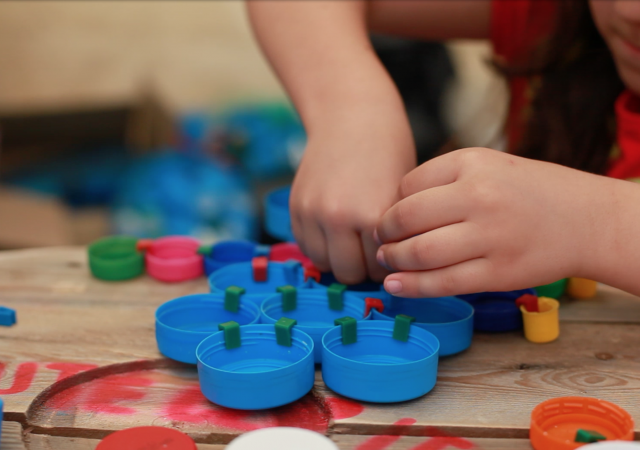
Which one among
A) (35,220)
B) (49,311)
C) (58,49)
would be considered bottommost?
(35,220)

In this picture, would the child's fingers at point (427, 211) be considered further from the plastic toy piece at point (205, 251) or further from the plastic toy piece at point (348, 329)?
the plastic toy piece at point (205, 251)

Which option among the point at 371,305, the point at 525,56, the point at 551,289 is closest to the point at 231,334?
the point at 371,305

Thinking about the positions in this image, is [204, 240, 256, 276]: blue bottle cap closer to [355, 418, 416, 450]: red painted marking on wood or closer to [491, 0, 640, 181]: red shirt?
[355, 418, 416, 450]: red painted marking on wood

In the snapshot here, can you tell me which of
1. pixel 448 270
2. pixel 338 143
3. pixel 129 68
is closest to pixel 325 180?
pixel 338 143

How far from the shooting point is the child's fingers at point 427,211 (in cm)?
54

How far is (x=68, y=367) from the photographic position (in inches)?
22.5

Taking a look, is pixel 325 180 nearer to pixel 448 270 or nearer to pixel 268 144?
pixel 448 270

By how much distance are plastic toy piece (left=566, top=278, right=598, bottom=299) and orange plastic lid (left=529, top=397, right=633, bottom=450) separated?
0.28 meters

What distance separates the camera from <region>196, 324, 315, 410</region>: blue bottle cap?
49 centimetres

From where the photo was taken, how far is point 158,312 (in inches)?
24.8

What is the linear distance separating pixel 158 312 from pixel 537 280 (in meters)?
0.35

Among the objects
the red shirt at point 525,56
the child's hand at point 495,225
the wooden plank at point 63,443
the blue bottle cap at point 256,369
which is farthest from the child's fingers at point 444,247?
the red shirt at point 525,56

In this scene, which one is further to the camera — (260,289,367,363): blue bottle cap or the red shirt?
the red shirt

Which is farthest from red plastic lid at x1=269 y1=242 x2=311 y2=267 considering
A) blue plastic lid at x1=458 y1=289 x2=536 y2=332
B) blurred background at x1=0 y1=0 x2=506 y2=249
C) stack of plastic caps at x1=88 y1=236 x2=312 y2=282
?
blurred background at x1=0 y1=0 x2=506 y2=249
